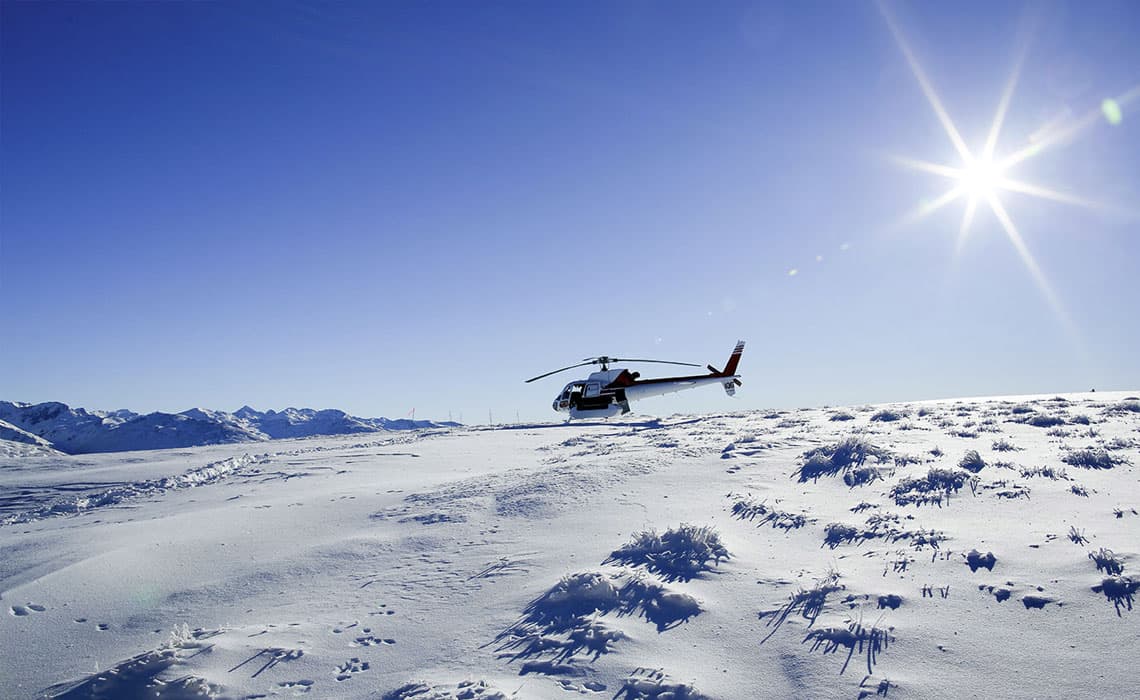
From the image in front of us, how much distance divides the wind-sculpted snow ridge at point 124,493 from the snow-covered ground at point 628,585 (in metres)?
2.20

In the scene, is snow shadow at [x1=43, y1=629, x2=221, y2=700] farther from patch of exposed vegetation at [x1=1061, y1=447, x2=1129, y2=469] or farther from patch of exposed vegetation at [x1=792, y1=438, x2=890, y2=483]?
patch of exposed vegetation at [x1=1061, y1=447, x2=1129, y2=469]

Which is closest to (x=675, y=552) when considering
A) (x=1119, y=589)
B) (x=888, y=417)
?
(x=1119, y=589)

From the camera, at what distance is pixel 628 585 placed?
7160 mm

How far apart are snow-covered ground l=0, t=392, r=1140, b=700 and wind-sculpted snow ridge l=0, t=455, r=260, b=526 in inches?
86.7

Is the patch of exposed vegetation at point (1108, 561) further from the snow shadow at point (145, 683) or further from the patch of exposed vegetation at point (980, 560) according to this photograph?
the snow shadow at point (145, 683)

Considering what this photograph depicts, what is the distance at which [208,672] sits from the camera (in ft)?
19.3

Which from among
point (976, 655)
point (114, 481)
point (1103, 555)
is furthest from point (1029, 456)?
point (114, 481)

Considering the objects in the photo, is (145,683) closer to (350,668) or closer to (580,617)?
(350,668)

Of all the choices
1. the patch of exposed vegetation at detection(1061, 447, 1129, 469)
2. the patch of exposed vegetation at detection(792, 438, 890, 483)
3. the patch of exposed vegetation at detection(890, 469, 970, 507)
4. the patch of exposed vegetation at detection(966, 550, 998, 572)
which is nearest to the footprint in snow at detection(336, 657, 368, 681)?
the patch of exposed vegetation at detection(966, 550, 998, 572)

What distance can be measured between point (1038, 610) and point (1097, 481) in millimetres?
6651

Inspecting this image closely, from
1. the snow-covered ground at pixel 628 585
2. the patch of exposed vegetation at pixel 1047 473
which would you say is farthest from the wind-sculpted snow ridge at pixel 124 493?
the patch of exposed vegetation at pixel 1047 473

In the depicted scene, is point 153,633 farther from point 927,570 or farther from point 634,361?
point 634,361

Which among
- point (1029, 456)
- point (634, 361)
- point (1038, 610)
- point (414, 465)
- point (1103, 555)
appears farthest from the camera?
point (634, 361)

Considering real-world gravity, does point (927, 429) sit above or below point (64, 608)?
above
